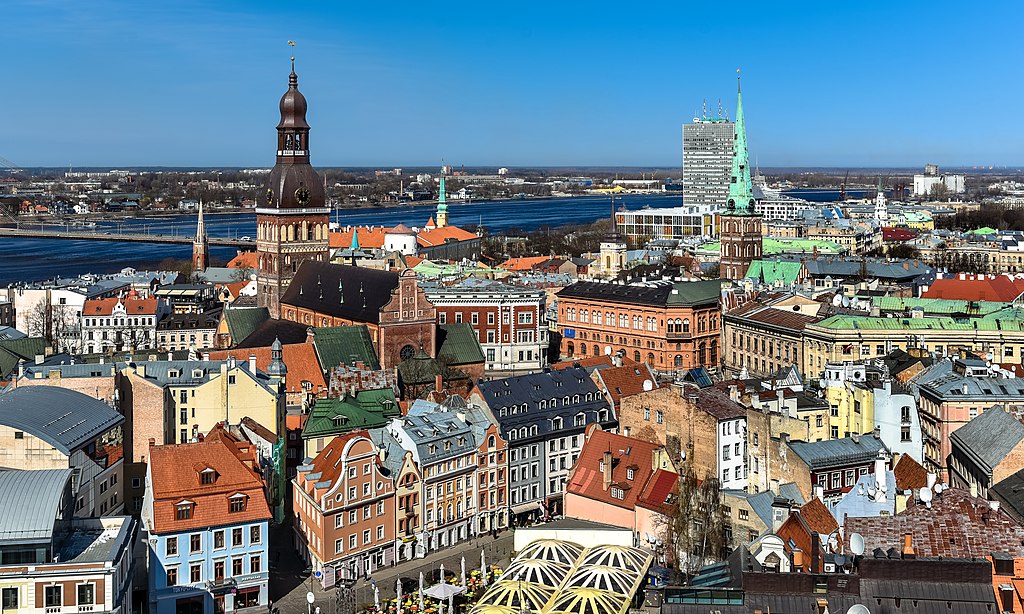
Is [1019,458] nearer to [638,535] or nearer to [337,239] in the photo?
[638,535]

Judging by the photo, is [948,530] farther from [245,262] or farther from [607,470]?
[245,262]

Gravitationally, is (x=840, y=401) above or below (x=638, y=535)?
above

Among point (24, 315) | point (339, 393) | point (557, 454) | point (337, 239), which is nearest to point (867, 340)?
point (557, 454)

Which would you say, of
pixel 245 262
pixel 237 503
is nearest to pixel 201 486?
pixel 237 503

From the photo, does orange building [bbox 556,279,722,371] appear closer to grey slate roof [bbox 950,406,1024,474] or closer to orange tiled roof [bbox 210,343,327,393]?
orange tiled roof [bbox 210,343,327,393]

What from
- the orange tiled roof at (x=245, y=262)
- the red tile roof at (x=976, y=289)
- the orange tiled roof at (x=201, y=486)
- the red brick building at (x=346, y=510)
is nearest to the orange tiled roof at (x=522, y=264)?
the orange tiled roof at (x=245, y=262)

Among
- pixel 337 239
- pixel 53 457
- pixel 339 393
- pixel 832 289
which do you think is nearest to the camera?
pixel 53 457

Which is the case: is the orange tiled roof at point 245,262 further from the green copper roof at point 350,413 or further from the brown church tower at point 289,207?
the green copper roof at point 350,413
